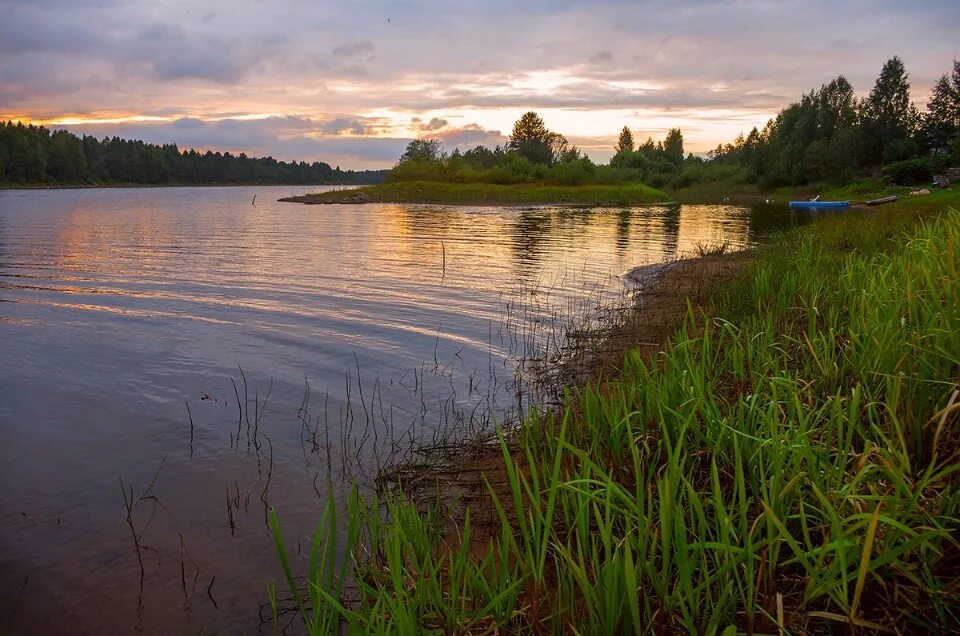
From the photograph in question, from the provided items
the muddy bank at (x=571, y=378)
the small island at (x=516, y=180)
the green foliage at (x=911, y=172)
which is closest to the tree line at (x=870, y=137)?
the green foliage at (x=911, y=172)

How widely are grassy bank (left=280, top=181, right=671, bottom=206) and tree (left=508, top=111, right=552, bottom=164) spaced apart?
2301 cm

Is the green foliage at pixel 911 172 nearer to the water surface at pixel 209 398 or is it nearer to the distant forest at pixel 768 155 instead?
the distant forest at pixel 768 155

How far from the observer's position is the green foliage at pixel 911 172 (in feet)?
208

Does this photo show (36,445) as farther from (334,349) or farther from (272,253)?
(272,253)

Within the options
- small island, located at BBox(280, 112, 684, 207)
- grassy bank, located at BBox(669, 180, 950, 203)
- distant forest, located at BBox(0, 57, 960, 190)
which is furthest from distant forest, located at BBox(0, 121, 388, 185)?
grassy bank, located at BBox(669, 180, 950, 203)

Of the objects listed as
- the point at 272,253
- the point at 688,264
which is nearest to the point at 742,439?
the point at 688,264

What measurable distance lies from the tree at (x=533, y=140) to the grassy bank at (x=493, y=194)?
75.5ft

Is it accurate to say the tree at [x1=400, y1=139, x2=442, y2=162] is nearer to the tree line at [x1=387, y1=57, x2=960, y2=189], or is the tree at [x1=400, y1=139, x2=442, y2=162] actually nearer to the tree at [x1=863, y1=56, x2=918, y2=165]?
the tree line at [x1=387, y1=57, x2=960, y2=189]

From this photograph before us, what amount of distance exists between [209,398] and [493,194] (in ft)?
271

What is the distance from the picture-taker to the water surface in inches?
197

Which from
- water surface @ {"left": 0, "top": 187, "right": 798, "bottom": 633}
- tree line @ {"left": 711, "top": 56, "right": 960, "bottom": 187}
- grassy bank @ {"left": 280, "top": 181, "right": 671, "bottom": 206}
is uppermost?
tree line @ {"left": 711, "top": 56, "right": 960, "bottom": 187}

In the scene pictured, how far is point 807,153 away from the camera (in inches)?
3504

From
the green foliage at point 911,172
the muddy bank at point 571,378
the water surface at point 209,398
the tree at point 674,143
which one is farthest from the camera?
the tree at point 674,143

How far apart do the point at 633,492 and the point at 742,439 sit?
888mm
